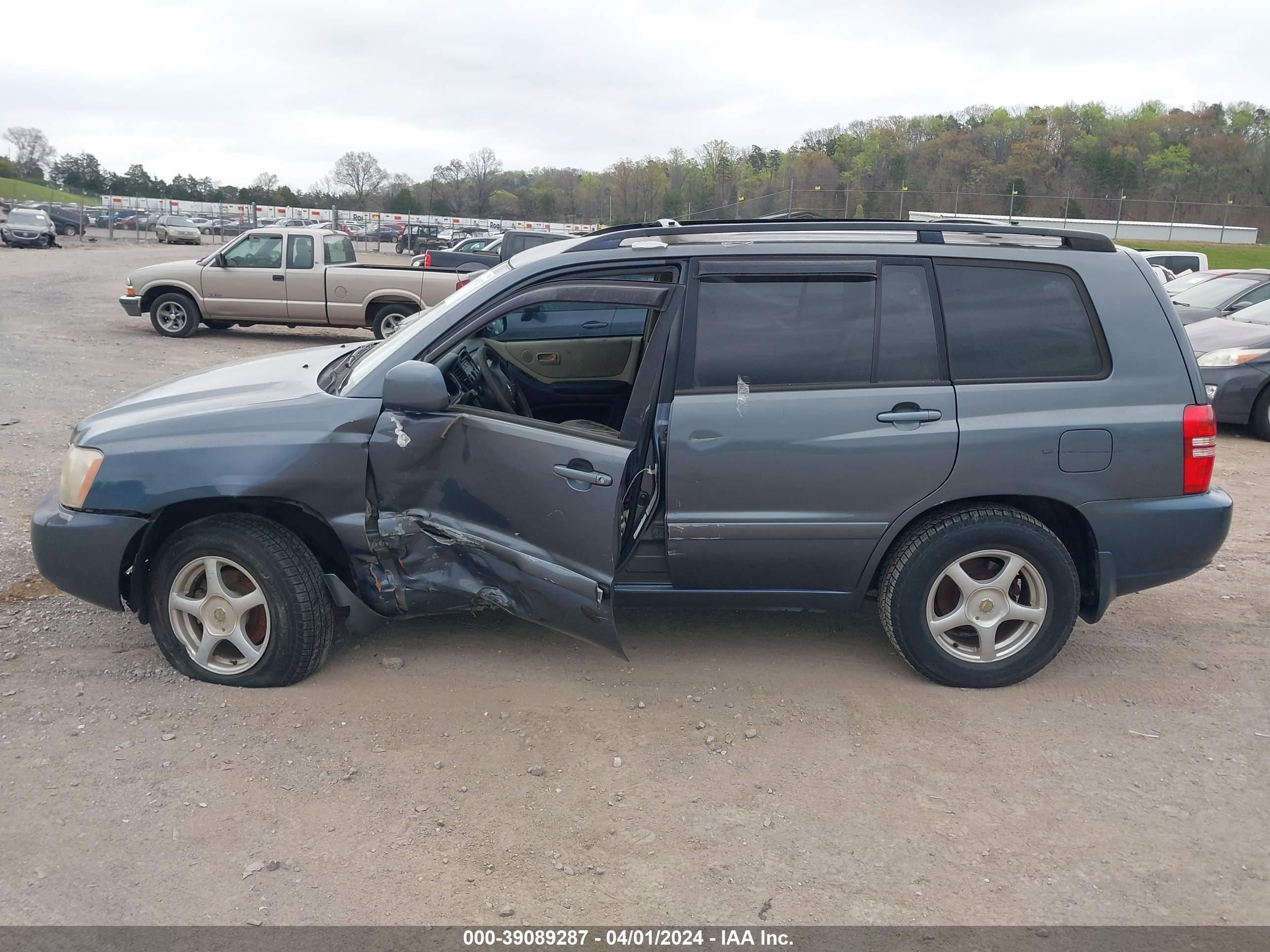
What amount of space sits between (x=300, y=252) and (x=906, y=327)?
12.5 m

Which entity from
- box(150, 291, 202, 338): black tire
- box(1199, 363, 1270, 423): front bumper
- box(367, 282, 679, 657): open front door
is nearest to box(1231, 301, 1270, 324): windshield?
box(1199, 363, 1270, 423): front bumper

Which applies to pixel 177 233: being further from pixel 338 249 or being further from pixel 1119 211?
pixel 1119 211

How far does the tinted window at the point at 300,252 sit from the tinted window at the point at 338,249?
21 cm

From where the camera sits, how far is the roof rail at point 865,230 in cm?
395

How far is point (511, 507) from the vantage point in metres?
3.70

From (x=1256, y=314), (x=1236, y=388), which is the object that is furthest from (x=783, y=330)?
(x=1256, y=314)

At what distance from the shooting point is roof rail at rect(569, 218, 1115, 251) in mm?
3951

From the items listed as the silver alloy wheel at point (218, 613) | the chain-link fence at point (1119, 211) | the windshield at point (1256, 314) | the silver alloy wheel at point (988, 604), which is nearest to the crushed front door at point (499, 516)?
→ the silver alloy wheel at point (218, 613)

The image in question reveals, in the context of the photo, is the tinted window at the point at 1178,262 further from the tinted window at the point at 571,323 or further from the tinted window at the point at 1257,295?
the tinted window at the point at 571,323

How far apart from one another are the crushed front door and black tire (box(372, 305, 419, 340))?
10798 mm

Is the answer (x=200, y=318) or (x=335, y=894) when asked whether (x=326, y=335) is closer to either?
(x=200, y=318)

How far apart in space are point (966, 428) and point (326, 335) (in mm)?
14413

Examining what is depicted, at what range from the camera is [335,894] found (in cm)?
275

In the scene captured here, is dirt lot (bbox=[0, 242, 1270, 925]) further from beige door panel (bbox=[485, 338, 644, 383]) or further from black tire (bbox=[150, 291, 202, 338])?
black tire (bbox=[150, 291, 202, 338])
